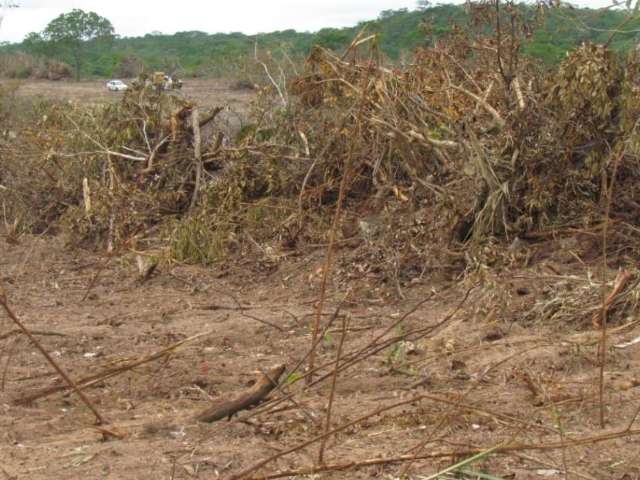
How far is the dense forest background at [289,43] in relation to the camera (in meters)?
7.29

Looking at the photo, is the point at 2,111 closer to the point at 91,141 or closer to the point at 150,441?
the point at 91,141

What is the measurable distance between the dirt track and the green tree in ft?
83.6

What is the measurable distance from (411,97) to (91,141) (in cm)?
349

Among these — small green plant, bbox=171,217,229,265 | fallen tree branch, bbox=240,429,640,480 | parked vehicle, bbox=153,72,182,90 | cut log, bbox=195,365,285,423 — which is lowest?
small green plant, bbox=171,217,229,265

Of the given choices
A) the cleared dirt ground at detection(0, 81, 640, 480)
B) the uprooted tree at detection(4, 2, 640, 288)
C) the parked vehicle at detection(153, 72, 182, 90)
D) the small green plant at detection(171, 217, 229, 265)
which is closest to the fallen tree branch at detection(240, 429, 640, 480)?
the cleared dirt ground at detection(0, 81, 640, 480)

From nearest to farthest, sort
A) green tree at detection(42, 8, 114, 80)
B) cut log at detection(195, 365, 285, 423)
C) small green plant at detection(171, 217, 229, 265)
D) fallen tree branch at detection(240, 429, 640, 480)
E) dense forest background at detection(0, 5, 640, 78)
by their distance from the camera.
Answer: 1. fallen tree branch at detection(240, 429, 640, 480)
2. cut log at detection(195, 365, 285, 423)
3. dense forest background at detection(0, 5, 640, 78)
4. small green plant at detection(171, 217, 229, 265)
5. green tree at detection(42, 8, 114, 80)

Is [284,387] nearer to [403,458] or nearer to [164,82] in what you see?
[403,458]

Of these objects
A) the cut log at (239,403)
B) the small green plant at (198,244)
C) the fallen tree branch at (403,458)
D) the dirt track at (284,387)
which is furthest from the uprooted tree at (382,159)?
the fallen tree branch at (403,458)

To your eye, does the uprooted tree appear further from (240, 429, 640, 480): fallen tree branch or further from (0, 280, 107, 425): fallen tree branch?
(240, 429, 640, 480): fallen tree branch

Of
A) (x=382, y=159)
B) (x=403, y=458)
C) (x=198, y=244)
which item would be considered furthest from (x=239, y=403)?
(x=382, y=159)

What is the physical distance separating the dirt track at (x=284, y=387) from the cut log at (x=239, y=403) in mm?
63

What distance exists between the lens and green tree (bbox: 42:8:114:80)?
31.6 metres

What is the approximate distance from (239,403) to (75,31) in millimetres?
30343

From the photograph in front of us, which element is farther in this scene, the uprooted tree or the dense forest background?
the dense forest background
